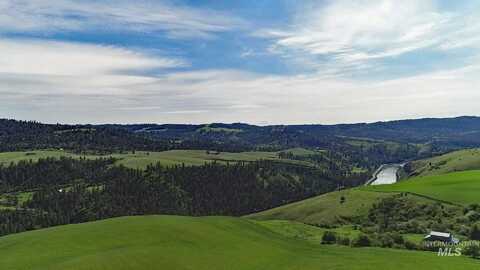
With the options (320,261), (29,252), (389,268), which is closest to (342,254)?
(320,261)

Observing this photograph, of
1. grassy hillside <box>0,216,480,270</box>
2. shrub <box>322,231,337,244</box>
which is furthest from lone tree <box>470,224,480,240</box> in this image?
shrub <box>322,231,337,244</box>

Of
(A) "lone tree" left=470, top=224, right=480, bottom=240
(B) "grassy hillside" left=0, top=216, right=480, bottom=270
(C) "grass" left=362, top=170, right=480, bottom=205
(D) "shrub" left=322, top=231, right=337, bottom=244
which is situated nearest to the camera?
(B) "grassy hillside" left=0, top=216, right=480, bottom=270

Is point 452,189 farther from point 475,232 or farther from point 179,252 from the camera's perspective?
point 179,252

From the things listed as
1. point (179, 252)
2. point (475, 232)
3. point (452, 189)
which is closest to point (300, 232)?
point (475, 232)

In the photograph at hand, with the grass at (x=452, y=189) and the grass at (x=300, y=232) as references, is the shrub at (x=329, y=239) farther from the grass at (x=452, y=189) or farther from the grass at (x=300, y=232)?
the grass at (x=452, y=189)

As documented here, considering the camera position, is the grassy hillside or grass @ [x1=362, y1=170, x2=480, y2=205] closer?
the grassy hillside

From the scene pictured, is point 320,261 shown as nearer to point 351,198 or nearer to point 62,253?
point 62,253

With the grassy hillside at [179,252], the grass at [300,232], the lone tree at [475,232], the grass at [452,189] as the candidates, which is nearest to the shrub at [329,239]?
the grass at [300,232]

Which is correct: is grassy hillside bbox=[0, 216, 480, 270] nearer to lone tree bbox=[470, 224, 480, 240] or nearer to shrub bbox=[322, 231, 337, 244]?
shrub bbox=[322, 231, 337, 244]
